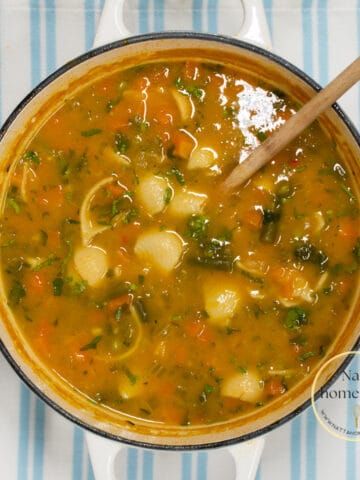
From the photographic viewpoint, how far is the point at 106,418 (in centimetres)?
356

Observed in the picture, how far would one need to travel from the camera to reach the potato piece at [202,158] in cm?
338

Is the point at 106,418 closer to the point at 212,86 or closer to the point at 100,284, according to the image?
the point at 100,284

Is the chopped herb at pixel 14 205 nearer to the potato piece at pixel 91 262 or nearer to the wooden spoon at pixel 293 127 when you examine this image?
the potato piece at pixel 91 262

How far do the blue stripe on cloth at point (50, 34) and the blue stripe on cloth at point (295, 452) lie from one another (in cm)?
221

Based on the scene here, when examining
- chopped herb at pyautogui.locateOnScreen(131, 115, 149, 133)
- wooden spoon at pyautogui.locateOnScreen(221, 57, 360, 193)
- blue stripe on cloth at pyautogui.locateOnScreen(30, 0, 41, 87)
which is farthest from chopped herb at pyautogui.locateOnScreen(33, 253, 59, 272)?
blue stripe on cloth at pyautogui.locateOnScreen(30, 0, 41, 87)

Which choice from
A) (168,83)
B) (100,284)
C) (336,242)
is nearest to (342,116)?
(336,242)

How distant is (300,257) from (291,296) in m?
0.19

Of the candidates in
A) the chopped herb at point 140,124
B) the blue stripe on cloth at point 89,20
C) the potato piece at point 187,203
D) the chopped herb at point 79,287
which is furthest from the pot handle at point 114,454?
the blue stripe on cloth at point 89,20

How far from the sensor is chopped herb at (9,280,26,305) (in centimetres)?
353

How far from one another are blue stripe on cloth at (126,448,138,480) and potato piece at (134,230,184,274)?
40.9 inches

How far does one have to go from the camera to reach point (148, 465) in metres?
3.84

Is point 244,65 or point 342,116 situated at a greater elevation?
point 244,65

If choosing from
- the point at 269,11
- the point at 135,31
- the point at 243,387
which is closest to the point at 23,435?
the point at 243,387

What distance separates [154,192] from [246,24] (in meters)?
0.86
